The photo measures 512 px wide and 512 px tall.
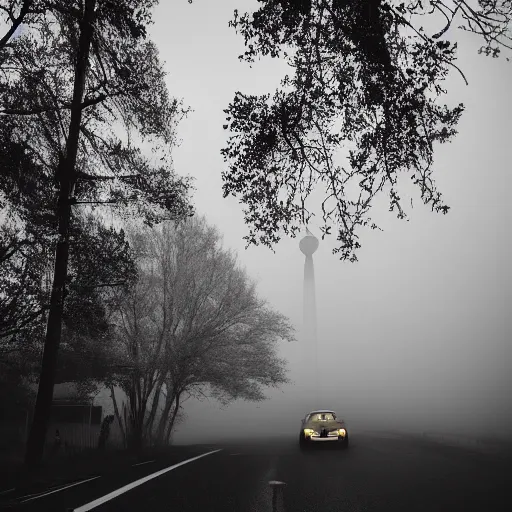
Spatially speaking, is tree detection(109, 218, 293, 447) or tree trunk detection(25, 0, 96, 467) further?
tree detection(109, 218, 293, 447)

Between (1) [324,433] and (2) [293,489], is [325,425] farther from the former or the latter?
(2) [293,489]

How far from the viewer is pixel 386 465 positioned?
1095 centimetres

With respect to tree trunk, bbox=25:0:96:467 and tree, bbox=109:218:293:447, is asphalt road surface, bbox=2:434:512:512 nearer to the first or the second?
tree trunk, bbox=25:0:96:467

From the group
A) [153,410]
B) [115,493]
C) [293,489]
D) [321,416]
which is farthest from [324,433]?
[153,410]

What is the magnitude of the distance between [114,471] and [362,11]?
924 centimetres

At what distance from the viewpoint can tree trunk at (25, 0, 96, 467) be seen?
1171 centimetres

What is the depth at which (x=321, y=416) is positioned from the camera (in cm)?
1609

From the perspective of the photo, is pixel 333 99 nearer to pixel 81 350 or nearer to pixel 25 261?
pixel 25 261

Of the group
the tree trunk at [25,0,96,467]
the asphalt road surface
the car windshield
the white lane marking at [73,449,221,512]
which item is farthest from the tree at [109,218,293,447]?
the white lane marking at [73,449,221,512]

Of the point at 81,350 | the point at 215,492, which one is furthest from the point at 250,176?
the point at 81,350

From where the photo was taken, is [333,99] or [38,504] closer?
[38,504]

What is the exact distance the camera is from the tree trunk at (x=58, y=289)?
11.7 m

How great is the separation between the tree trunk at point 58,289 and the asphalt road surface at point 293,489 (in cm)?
331

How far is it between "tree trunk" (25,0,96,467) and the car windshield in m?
8.07
